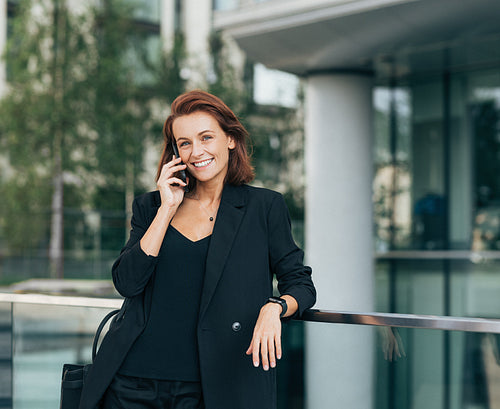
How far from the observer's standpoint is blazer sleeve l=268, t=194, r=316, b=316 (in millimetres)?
2420

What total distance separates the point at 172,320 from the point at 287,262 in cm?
46

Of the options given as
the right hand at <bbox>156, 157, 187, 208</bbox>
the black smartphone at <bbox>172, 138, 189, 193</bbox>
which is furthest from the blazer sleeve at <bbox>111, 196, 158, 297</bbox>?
the black smartphone at <bbox>172, 138, 189, 193</bbox>

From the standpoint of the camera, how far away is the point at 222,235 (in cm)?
240

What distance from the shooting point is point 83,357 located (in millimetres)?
4176

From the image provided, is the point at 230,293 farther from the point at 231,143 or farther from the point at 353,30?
the point at 353,30

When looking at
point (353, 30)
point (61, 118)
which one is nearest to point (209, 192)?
point (353, 30)

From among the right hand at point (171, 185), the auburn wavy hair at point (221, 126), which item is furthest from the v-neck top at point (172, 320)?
the auburn wavy hair at point (221, 126)

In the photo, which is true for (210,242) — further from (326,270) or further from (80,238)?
(80,238)

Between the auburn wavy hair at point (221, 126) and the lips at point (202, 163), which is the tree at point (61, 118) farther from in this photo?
the lips at point (202, 163)

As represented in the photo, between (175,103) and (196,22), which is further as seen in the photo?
(196,22)

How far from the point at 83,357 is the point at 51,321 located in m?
0.37

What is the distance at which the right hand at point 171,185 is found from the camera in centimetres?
240

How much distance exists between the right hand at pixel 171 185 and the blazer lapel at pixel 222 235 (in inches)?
6.5

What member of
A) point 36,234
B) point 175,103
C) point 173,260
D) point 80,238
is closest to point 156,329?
point 173,260
